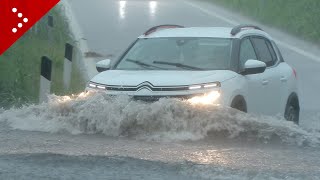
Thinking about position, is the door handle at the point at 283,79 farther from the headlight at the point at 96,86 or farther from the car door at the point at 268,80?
the headlight at the point at 96,86

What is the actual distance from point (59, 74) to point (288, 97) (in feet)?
21.4

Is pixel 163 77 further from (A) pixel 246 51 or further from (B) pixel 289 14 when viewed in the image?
(B) pixel 289 14

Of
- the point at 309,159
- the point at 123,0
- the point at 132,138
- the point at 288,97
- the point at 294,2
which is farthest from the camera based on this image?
the point at 123,0

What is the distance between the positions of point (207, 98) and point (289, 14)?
2280 cm

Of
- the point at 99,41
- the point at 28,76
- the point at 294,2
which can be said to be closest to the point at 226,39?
the point at 28,76

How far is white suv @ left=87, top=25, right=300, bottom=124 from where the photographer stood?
1020 centimetres

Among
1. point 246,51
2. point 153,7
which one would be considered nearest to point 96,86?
point 246,51

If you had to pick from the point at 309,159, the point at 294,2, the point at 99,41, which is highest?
the point at 294,2

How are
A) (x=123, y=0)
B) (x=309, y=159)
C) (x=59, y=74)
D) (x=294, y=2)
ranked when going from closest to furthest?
1. (x=309, y=159)
2. (x=59, y=74)
3. (x=294, y=2)
4. (x=123, y=0)

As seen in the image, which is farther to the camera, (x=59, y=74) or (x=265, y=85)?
(x=59, y=74)

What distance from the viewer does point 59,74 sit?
58.4 feet

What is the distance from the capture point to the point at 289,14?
3241cm

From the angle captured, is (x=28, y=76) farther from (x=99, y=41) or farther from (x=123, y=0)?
(x=123, y=0)

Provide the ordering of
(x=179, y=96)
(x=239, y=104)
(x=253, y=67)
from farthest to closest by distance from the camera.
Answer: (x=253, y=67) < (x=239, y=104) < (x=179, y=96)
